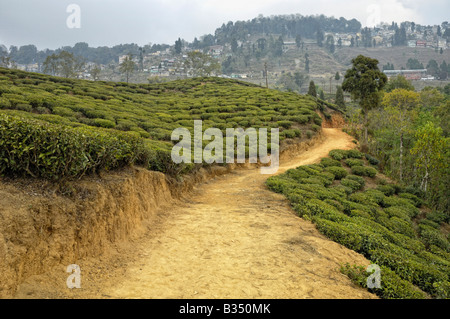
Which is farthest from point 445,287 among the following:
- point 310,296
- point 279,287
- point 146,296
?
point 146,296

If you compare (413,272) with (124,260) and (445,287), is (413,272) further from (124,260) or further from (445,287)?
(124,260)

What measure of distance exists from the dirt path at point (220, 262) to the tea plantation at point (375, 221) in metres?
0.65

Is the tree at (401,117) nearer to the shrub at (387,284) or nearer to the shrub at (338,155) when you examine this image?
the shrub at (338,155)

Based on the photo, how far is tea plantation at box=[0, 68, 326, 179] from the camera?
5.98 metres

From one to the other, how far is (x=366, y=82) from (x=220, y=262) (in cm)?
2590

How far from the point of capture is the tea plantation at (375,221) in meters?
7.52

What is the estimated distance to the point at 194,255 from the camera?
704 cm

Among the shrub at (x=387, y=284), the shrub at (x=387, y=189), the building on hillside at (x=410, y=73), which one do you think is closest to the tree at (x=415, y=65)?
the building on hillside at (x=410, y=73)

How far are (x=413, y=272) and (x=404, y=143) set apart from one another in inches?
926

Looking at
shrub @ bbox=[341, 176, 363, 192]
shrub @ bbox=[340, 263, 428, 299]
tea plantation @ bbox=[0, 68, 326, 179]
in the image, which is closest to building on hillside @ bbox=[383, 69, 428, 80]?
tea plantation @ bbox=[0, 68, 326, 179]

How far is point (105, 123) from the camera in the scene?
54.2 feet

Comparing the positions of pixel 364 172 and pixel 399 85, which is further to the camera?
pixel 399 85

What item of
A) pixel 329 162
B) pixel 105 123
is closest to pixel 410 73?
pixel 329 162

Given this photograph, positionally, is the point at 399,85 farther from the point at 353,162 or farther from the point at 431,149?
the point at 353,162
